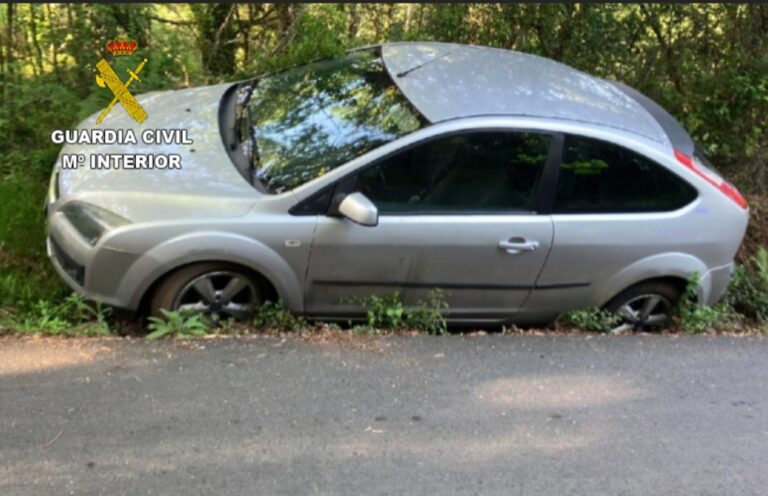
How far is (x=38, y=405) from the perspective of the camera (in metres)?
3.10

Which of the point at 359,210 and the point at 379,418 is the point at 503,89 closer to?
the point at 359,210

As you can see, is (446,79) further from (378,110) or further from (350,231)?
(350,231)

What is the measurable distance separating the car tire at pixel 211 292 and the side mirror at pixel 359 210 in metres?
0.70

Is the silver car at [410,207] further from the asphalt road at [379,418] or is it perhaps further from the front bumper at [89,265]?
the asphalt road at [379,418]

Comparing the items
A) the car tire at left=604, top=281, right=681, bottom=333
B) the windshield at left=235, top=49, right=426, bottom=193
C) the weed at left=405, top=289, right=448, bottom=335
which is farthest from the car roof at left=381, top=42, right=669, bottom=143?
the weed at left=405, top=289, right=448, bottom=335

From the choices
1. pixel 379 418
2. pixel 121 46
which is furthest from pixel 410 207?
pixel 121 46

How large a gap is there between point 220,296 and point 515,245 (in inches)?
68.5

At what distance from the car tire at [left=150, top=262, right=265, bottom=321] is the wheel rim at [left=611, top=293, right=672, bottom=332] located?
234 cm

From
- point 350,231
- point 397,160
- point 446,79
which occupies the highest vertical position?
point 446,79

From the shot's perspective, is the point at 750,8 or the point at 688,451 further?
the point at 750,8

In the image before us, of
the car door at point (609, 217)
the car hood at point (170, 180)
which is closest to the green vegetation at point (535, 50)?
the car hood at point (170, 180)

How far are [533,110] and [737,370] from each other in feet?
6.12

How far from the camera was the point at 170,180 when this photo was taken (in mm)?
4016

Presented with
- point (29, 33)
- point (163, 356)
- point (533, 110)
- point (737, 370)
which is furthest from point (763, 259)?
point (29, 33)
